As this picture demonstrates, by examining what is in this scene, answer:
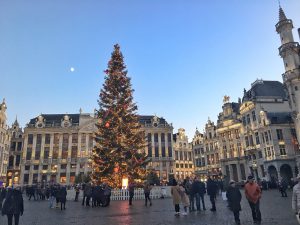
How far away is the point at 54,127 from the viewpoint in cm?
7850

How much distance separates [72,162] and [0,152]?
1857 centimetres

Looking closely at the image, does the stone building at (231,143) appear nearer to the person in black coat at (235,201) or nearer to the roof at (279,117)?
the roof at (279,117)

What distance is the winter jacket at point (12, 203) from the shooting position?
9133 millimetres

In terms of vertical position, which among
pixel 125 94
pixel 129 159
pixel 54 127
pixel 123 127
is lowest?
pixel 129 159

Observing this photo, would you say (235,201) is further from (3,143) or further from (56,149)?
(56,149)

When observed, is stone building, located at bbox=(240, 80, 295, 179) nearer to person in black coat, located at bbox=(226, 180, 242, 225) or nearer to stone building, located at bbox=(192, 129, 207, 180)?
stone building, located at bbox=(192, 129, 207, 180)

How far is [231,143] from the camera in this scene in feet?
203

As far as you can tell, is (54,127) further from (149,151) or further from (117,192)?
(117,192)

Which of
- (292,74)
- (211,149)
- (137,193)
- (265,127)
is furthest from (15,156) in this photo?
(292,74)

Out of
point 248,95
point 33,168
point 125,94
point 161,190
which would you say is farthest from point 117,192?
point 33,168

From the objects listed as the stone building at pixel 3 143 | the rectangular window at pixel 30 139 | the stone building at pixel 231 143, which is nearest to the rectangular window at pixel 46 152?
the rectangular window at pixel 30 139

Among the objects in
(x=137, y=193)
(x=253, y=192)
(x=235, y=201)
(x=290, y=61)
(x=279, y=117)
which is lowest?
(x=137, y=193)

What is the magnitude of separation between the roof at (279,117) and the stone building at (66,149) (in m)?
34.0

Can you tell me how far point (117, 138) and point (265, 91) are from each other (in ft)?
137
